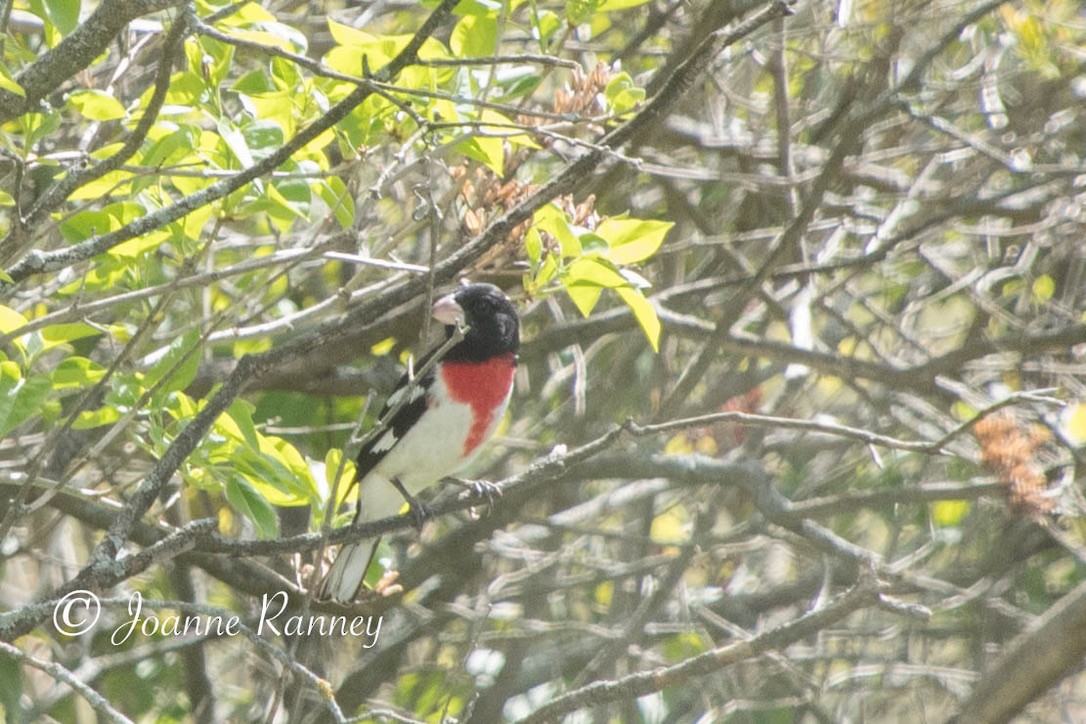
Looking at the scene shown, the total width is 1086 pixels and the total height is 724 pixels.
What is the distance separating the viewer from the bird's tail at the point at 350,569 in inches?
117

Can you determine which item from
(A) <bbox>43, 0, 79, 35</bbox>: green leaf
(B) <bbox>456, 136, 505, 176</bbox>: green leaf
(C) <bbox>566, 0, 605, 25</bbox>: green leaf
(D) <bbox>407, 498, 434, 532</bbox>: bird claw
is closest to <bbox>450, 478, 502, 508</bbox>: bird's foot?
(D) <bbox>407, 498, 434, 532</bbox>: bird claw

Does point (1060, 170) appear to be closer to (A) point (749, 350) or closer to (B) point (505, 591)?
(A) point (749, 350)

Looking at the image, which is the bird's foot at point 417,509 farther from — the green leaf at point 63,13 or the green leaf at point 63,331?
the green leaf at point 63,13

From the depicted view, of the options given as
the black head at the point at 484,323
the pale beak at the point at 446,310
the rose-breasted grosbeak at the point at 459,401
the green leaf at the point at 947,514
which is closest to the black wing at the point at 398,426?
the rose-breasted grosbeak at the point at 459,401

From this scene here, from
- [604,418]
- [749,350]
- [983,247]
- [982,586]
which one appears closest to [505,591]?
[604,418]

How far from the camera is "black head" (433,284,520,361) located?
3.19 m

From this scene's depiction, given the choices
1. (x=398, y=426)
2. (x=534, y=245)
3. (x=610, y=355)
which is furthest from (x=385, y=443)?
(x=610, y=355)

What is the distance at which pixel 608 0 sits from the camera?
96.7 inches

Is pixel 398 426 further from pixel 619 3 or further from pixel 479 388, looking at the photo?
pixel 619 3

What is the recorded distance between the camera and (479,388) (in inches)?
128

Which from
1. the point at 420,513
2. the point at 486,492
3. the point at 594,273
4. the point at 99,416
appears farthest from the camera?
the point at 420,513

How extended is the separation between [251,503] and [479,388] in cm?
100

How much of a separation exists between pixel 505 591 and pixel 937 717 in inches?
62.7

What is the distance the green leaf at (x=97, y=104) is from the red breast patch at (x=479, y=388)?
132 centimetres
